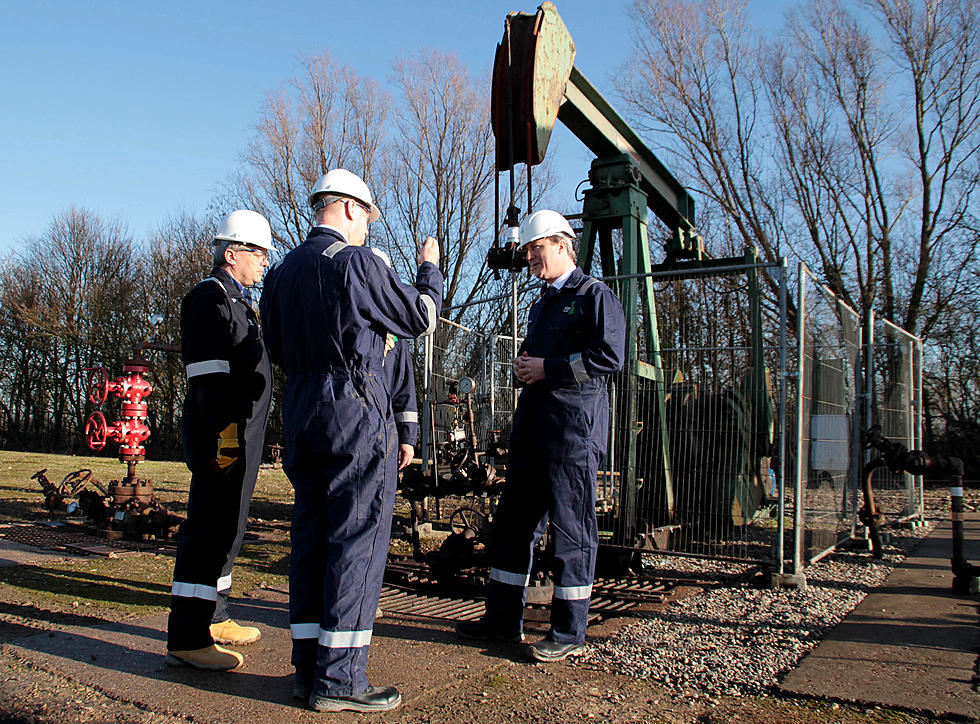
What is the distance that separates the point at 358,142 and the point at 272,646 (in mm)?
24082

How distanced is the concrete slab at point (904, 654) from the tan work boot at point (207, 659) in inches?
89.1

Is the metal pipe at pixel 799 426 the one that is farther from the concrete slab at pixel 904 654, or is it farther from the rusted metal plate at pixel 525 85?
the rusted metal plate at pixel 525 85

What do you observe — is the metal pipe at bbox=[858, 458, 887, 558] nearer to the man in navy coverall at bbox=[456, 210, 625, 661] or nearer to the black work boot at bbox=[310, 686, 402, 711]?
the man in navy coverall at bbox=[456, 210, 625, 661]

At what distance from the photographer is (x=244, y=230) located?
151 inches

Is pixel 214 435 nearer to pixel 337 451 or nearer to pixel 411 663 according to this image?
pixel 337 451

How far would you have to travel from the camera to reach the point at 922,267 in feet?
58.5

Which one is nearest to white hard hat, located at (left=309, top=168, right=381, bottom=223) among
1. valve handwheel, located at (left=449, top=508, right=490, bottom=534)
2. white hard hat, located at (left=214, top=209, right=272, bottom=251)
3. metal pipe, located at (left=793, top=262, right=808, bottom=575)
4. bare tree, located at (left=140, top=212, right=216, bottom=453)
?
white hard hat, located at (left=214, top=209, right=272, bottom=251)

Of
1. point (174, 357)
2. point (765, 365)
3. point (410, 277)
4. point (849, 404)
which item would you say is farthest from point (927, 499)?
point (174, 357)

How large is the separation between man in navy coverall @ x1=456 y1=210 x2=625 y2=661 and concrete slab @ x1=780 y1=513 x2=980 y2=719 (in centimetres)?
102

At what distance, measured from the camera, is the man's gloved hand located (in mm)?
3459

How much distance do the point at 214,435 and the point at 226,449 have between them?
98 millimetres

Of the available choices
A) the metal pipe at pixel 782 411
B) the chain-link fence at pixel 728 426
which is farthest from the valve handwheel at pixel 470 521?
the metal pipe at pixel 782 411

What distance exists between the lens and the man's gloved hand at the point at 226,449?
136 inches

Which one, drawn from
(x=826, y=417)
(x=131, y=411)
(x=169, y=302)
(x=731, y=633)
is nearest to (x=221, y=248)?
(x=731, y=633)
